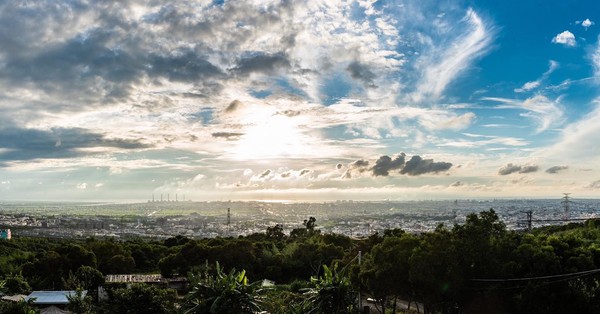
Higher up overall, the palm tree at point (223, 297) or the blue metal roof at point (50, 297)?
the palm tree at point (223, 297)

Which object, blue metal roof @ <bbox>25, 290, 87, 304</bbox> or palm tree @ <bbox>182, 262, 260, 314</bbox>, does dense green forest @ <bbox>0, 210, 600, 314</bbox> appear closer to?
palm tree @ <bbox>182, 262, 260, 314</bbox>

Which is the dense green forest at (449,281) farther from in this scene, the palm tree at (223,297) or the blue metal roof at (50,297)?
the blue metal roof at (50,297)

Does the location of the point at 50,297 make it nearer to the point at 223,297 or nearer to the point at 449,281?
the point at 223,297

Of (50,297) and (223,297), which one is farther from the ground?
(223,297)

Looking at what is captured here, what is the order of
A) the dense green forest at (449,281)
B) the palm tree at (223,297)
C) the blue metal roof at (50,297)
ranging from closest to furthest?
the palm tree at (223,297) → the dense green forest at (449,281) → the blue metal roof at (50,297)

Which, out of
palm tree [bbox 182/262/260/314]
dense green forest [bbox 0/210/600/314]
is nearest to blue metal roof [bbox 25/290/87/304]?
dense green forest [bbox 0/210/600/314]

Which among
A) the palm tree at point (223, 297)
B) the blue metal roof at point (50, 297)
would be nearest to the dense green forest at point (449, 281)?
the palm tree at point (223, 297)

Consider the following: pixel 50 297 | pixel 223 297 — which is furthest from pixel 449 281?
pixel 50 297

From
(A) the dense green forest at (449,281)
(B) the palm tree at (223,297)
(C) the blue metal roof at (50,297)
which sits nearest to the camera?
(B) the palm tree at (223,297)
